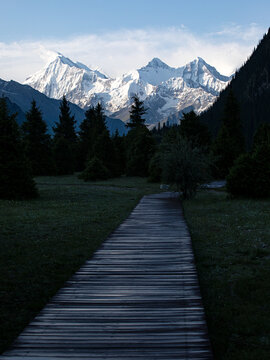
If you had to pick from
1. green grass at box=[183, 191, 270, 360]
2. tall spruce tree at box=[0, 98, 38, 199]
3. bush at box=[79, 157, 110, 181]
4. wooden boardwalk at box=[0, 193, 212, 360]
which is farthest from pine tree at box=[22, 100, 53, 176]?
wooden boardwalk at box=[0, 193, 212, 360]

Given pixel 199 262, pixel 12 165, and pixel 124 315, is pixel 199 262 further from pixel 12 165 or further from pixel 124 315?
pixel 12 165

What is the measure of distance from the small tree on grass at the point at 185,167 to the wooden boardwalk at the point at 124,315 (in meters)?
15.0

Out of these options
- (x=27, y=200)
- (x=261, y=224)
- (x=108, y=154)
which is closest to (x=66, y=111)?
(x=108, y=154)

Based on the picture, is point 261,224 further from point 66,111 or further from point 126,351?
point 66,111

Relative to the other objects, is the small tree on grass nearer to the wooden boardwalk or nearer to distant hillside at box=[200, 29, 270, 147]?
the wooden boardwalk

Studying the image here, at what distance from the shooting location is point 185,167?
24734 mm

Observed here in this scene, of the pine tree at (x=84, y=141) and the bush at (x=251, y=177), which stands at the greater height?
the pine tree at (x=84, y=141)

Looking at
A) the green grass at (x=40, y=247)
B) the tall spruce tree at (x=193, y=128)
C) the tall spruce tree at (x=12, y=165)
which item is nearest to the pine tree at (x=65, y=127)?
the tall spruce tree at (x=193, y=128)

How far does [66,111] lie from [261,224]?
212 feet

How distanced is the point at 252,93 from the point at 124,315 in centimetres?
16643

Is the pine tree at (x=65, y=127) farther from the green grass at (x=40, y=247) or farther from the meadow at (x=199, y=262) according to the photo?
the meadow at (x=199, y=262)

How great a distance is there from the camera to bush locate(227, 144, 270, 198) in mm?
25219

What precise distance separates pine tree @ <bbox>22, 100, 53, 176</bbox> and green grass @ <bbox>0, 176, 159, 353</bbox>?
3049cm

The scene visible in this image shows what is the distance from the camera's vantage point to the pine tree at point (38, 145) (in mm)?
50812
